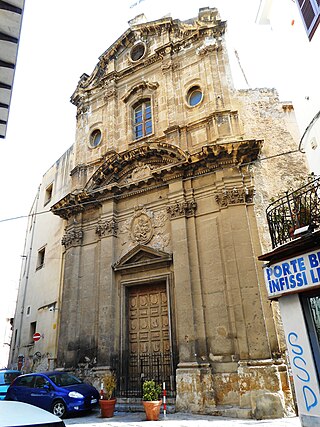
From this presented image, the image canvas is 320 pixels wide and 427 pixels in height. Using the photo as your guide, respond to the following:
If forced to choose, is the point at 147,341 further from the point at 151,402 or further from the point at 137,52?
the point at 137,52

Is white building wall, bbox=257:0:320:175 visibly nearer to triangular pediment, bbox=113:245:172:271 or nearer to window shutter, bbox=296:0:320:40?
window shutter, bbox=296:0:320:40

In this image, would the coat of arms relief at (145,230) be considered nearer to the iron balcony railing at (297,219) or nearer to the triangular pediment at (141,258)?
the triangular pediment at (141,258)

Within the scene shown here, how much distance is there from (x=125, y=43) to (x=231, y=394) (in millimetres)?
14579

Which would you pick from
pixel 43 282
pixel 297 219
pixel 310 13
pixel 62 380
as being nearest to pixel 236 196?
pixel 297 219

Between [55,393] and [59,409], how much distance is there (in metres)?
0.38

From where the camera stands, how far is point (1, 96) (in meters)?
5.82

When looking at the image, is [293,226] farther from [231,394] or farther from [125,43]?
[125,43]

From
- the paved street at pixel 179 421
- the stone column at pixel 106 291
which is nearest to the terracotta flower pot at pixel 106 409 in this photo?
the paved street at pixel 179 421

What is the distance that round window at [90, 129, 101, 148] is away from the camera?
15.1 meters

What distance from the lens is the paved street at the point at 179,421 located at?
7016 mm

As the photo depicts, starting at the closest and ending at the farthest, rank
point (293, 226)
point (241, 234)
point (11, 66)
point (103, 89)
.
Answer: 1. point (11, 66)
2. point (293, 226)
3. point (241, 234)
4. point (103, 89)

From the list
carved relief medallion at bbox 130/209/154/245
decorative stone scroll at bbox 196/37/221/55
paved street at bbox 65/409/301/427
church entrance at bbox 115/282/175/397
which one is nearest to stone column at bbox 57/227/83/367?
church entrance at bbox 115/282/175/397

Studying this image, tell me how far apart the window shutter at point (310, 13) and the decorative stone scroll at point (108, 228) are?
821 cm

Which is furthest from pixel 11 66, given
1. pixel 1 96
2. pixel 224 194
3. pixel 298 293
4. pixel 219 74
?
pixel 219 74
